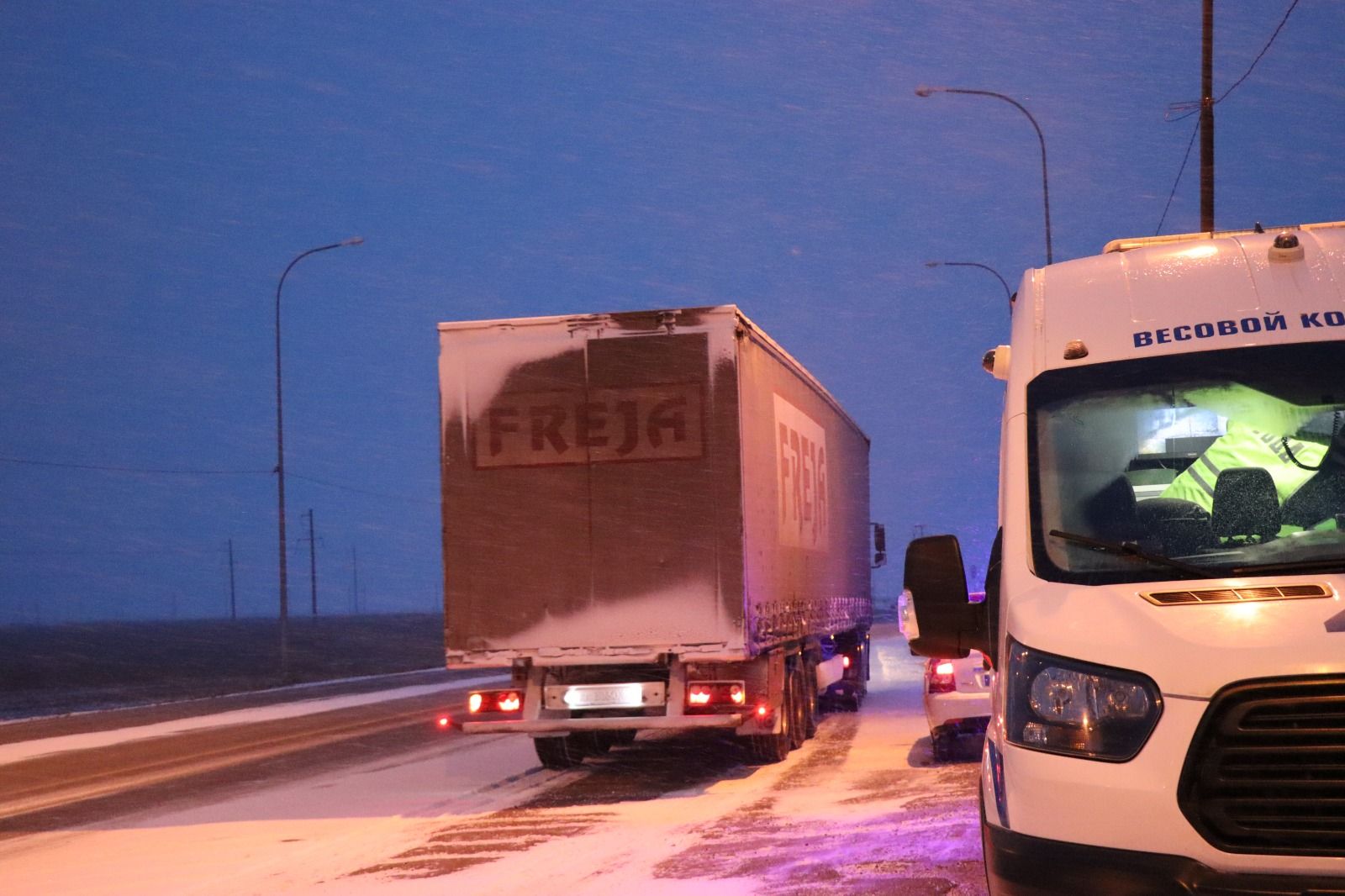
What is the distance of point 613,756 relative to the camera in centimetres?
1716

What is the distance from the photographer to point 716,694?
13547 mm

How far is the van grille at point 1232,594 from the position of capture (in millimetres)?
4699

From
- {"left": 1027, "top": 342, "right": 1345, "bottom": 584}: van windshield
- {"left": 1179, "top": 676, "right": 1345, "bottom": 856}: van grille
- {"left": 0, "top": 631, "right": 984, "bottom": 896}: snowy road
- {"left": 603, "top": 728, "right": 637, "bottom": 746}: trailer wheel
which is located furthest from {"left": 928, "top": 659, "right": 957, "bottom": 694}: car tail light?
{"left": 1179, "top": 676, "right": 1345, "bottom": 856}: van grille

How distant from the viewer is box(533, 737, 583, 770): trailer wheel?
15.5 metres

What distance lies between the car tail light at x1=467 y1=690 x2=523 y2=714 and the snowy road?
710 mm

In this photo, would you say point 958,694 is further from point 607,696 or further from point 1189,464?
point 1189,464

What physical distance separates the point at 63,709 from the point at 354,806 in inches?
850

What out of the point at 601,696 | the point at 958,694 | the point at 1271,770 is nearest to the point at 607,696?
the point at 601,696

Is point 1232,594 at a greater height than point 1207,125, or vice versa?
point 1207,125

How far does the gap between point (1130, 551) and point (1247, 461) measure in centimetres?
69

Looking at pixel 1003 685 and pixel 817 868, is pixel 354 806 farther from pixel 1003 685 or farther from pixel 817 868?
pixel 1003 685

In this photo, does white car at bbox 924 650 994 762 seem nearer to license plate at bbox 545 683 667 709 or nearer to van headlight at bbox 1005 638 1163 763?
license plate at bbox 545 683 667 709

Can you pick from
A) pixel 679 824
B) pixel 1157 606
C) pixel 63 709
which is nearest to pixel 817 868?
pixel 679 824

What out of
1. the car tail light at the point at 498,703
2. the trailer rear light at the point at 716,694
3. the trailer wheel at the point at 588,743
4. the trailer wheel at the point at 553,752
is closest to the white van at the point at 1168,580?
the trailer rear light at the point at 716,694
